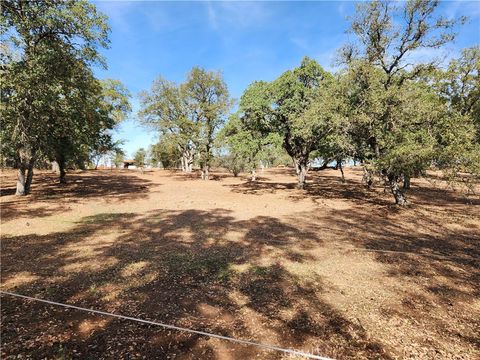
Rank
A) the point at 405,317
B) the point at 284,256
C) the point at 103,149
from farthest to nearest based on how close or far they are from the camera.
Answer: the point at 103,149, the point at 284,256, the point at 405,317

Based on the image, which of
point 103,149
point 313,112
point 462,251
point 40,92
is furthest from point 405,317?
point 103,149

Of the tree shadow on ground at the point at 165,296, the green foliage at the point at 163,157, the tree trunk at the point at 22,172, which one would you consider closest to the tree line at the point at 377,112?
the tree shadow on ground at the point at 165,296

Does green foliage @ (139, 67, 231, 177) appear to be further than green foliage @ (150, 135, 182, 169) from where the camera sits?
No

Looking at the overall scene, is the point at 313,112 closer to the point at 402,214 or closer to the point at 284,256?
the point at 402,214

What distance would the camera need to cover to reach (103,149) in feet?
103

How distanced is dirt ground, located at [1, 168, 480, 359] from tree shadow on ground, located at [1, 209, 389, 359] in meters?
0.03

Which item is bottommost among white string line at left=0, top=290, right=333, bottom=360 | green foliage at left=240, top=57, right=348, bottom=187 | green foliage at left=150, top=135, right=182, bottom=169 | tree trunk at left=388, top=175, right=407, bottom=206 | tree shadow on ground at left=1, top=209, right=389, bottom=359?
tree shadow on ground at left=1, top=209, right=389, bottom=359

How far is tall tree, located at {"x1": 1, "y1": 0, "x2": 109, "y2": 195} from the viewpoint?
1556 cm

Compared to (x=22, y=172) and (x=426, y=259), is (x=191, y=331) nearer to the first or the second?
(x=426, y=259)

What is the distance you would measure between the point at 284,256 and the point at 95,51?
17480mm

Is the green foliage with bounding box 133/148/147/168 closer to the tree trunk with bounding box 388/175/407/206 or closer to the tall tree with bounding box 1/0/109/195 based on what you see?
the tall tree with bounding box 1/0/109/195

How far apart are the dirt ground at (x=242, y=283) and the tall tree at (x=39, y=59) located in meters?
5.80

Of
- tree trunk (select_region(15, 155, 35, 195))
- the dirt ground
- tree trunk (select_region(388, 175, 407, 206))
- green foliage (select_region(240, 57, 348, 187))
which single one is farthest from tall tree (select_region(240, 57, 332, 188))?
tree trunk (select_region(15, 155, 35, 195))

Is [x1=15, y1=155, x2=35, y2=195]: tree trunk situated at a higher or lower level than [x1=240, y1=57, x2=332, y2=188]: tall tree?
lower
